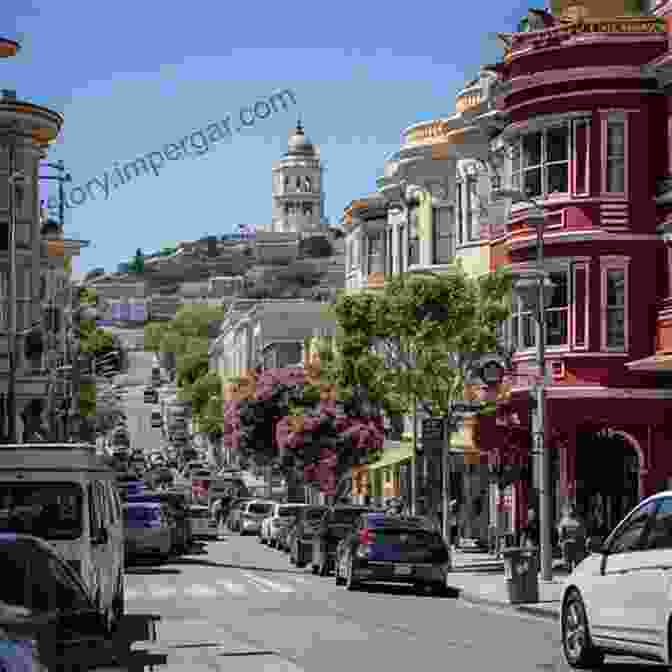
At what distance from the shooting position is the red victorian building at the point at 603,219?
41.9 m

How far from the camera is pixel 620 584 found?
1864cm

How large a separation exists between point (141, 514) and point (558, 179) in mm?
12526

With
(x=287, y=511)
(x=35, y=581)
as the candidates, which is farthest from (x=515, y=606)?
(x=287, y=511)

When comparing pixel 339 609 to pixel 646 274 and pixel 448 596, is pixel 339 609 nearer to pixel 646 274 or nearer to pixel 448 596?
pixel 448 596

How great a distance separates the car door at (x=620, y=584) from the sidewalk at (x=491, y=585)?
371 inches

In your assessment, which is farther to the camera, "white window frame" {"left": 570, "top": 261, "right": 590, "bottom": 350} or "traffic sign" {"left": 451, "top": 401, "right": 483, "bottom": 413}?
"traffic sign" {"left": 451, "top": 401, "right": 483, "bottom": 413}

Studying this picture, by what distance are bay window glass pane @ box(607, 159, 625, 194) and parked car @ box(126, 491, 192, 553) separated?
13.6 meters

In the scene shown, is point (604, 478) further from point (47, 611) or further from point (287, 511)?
point (47, 611)

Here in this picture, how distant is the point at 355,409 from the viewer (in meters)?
68.6

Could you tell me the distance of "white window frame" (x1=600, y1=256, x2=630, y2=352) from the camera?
42188 millimetres

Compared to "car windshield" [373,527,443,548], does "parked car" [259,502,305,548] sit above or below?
below

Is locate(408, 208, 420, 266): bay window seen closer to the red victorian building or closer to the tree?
the tree

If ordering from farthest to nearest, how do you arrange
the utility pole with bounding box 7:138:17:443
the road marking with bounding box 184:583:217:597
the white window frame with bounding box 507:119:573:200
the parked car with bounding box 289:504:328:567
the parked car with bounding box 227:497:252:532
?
the parked car with bounding box 227:497:252:532, the utility pole with bounding box 7:138:17:443, the parked car with bounding box 289:504:328:567, the white window frame with bounding box 507:119:573:200, the road marking with bounding box 184:583:217:597

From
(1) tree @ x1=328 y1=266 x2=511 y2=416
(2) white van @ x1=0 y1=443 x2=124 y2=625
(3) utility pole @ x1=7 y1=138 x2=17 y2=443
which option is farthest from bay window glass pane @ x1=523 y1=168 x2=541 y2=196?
(2) white van @ x1=0 y1=443 x2=124 y2=625
